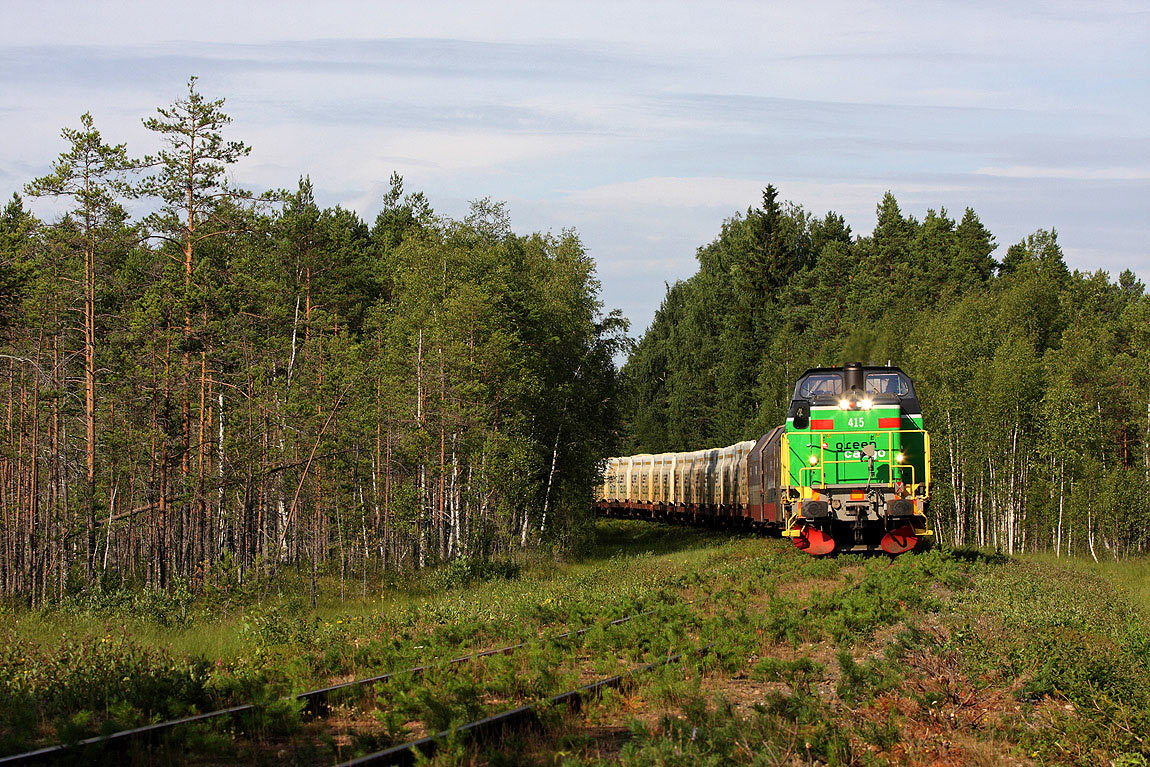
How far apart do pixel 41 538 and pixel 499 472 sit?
45.2 feet

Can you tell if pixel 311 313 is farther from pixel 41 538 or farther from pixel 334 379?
pixel 41 538

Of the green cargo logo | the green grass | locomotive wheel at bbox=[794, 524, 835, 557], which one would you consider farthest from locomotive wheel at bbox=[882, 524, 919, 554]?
the green grass

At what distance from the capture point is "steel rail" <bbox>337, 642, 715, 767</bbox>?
23.0ft

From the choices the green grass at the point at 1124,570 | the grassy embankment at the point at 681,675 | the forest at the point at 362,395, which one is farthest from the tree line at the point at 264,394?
the green grass at the point at 1124,570

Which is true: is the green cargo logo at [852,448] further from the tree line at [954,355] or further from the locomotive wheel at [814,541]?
the tree line at [954,355]

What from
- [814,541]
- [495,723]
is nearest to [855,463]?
[814,541]

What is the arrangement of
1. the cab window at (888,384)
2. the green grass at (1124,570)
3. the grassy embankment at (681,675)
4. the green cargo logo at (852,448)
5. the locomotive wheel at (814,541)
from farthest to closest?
the green grass at (1124,570), the cab window at (888,384), the locomotive wheel at (814,541), the green cargo logo at (852,448), the grassy embankment at (681,675)

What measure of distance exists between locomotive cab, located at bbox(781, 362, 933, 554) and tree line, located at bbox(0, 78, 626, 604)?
9723 mm

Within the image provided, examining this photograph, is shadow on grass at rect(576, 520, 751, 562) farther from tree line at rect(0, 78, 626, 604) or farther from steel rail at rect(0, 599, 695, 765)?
steel rail at rect(0, 599, 695, 765)

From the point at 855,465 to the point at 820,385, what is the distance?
1798 millimetres

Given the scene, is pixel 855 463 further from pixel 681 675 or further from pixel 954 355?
pixel 954 355

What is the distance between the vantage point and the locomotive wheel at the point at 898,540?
20.6 metres

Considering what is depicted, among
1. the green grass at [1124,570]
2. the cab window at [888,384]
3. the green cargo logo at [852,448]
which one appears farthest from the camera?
the green grass at [1124,570]

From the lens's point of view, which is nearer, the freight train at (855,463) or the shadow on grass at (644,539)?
the freight train at (855,463)
